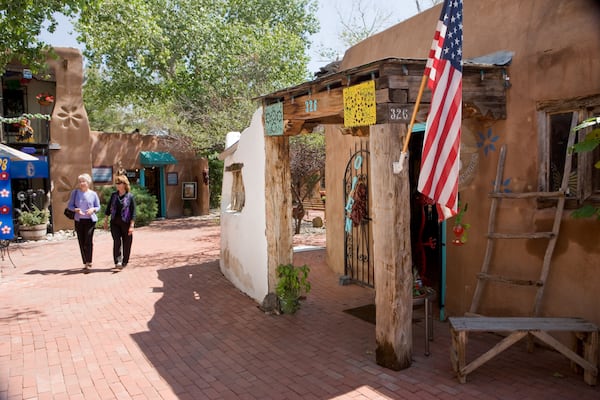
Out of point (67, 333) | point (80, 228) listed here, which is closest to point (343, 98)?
point (67, 333)

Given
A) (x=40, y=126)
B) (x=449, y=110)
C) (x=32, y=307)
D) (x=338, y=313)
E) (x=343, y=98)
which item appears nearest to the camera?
(x=449, y=110)

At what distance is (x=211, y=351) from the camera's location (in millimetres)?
5164

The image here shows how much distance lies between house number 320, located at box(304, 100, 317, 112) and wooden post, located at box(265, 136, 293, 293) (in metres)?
0.91

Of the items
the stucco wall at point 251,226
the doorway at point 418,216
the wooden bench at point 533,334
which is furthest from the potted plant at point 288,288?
the wooden bench at point 533,334

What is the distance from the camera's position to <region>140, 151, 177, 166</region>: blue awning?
19.2 m

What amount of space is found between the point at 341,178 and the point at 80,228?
5081mm

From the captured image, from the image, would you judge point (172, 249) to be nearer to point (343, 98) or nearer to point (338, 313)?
point (338, 313)

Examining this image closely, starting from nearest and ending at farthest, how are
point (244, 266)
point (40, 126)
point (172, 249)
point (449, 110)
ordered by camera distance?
1. point (449, 110)
2. point (244, 266)
3. point (172, 249)
4. point (40, 126)

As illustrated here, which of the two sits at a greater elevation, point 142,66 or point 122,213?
point 142,66

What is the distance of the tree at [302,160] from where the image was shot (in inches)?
554

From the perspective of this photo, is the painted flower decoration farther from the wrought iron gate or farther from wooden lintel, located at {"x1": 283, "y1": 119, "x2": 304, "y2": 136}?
wooden lintel, located at {"x1": 283, "y1": 119, "x2": 304, "y2": 136}

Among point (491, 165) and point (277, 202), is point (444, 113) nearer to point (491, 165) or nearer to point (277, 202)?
point (491, 165)

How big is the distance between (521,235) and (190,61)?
57.9 feet

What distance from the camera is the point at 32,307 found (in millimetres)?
6895
